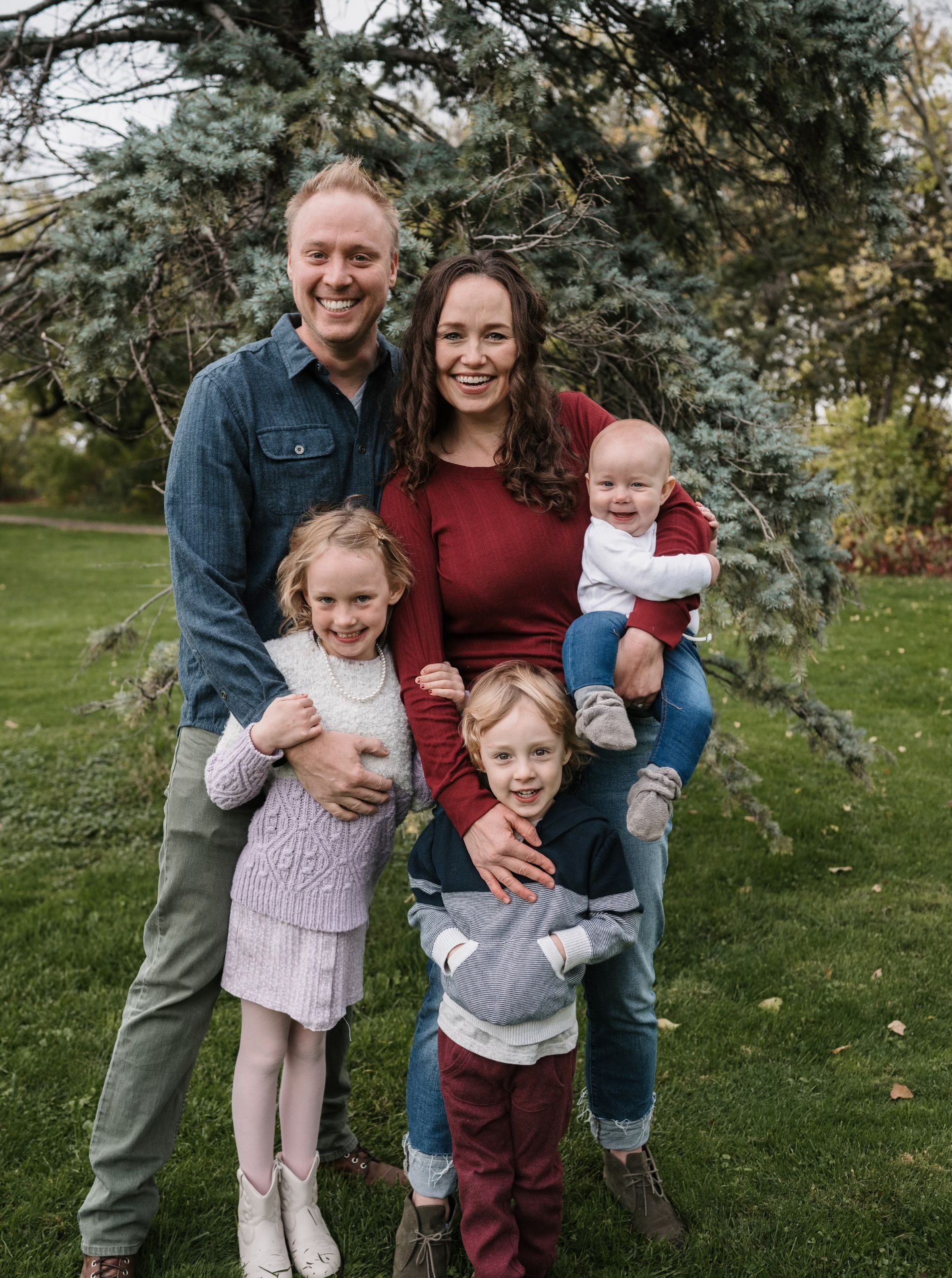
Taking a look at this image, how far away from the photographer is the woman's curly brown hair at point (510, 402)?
227cm

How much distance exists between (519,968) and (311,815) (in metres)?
0.55

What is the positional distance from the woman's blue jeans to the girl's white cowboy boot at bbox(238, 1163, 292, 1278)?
33 cm

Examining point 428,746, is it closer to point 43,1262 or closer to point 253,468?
point 253,468

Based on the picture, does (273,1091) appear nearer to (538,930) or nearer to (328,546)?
(538,930)

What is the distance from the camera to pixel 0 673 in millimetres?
9109

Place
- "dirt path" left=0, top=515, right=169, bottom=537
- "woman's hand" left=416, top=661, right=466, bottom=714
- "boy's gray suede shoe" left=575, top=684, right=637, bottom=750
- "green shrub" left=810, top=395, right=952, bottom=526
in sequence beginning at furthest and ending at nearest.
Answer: "dirt path" left=0, top=515, right=169, bottom=537, "green shrub" left=810, top=395, right=952, bottom=526, "woman's hand" left=416, top=661, right=466, bottom=714, "boy's gray suede shoe" left=575, top=684, right=637, bottom=750

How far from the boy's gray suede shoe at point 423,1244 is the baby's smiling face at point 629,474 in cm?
167

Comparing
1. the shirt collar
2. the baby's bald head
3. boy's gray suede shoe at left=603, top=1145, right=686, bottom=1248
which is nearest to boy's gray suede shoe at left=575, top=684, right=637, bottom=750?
the baby's bald head

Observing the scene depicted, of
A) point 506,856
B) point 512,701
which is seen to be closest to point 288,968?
point 506,856

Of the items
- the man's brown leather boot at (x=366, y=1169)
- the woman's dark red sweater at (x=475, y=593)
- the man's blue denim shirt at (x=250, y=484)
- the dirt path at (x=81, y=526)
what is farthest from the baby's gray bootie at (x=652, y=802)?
the dirt path at (x=81, y=526)

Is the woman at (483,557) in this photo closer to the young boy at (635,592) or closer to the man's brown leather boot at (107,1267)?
the young boy at (635,592)

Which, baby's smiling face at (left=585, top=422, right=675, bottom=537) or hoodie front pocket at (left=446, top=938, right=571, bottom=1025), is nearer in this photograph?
hoodie front pocket at (left=446, top=938, right=571, bottom=1025)

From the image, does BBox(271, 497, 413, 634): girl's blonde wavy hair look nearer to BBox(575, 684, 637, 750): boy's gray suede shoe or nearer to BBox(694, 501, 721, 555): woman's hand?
BBox(575, 684, 637, 750): boy's gray suede shoe

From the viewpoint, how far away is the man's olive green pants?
233cm
